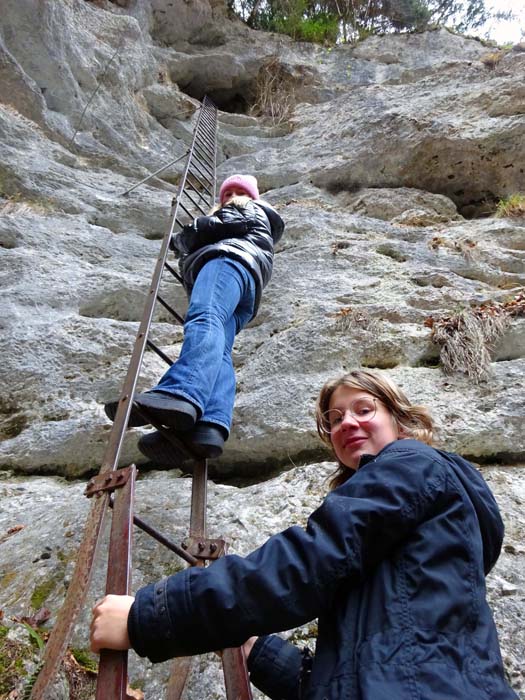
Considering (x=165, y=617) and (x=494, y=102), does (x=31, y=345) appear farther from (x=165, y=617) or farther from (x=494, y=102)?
(x=494, y=102)

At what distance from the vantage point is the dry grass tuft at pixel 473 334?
4.23 metres

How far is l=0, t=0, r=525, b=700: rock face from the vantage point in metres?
3.54

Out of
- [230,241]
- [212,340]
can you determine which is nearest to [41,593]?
[212,340]

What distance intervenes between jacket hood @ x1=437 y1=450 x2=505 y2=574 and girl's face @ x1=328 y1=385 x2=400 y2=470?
17.3 inches

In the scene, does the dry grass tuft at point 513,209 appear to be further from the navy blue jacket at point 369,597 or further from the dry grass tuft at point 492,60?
the navy blue jacket at point 369,597

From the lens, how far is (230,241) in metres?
4.01

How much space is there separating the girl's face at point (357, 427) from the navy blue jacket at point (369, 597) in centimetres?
55

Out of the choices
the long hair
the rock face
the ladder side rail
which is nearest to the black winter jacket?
the rock face

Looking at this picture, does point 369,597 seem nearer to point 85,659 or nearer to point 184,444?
point 85,659

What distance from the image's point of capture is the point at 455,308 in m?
5.17

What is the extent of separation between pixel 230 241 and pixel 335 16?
15.2 m

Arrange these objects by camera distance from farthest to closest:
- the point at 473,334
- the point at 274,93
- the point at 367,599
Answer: the point at 274,93 < the point at 473,334 < the point at 367,599

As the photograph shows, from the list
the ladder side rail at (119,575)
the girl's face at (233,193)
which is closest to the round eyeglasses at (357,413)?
the ladder side rail at (119,575)

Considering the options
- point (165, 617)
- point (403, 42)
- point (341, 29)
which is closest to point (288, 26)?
point (341, 29)
